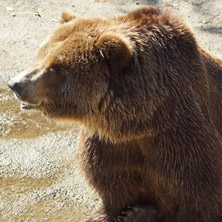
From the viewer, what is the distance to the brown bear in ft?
10.4

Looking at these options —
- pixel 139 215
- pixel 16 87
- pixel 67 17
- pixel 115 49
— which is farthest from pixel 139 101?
pixel 139 215

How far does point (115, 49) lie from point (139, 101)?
0.39 metres

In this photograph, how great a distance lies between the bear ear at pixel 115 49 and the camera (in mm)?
3051

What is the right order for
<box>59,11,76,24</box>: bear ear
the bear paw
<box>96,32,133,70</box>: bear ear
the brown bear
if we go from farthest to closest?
the bear paw → <box>59,11,76,24</box>: bear ear → the brown bear → <box>96,32,133,70</box>: bear ear

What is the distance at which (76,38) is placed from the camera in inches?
127

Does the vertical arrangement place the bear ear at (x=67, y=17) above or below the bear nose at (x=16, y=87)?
above

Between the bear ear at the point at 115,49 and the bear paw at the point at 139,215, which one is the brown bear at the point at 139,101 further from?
the bear paw at the point at 139,215

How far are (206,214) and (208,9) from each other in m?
5.41

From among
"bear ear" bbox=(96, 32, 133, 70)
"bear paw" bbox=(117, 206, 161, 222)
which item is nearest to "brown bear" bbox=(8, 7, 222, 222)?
"bear ear" bbox=(96, 32, 133, 70)

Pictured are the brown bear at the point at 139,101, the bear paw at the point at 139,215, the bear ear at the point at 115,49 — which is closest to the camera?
the bear ear at the point at 115,49

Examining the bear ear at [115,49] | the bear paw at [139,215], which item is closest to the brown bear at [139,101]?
the bear ear at [115,49]

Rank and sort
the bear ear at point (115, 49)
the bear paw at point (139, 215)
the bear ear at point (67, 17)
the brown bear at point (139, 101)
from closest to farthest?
1. the bear ear at point (115, 49)
2. the brown bear at point (139, 101)
3. the bear ear at point (67, 17)
4. the bear paw at point (139, 215)

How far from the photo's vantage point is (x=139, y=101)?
3.17 metres

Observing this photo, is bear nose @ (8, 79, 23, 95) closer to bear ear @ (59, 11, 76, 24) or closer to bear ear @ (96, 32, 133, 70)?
bear ear @ (96, 32, 133, 70)
